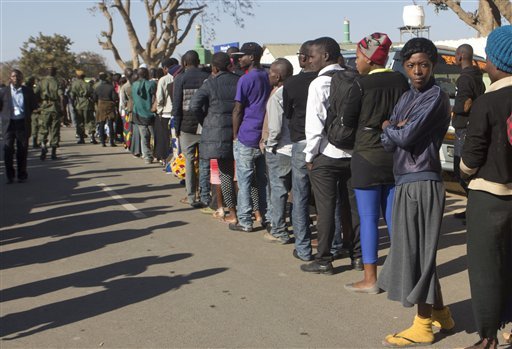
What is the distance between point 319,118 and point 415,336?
222 cm

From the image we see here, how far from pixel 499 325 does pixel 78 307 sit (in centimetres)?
315

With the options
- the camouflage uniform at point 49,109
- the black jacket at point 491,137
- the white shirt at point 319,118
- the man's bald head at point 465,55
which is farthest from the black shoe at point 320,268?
the camouflage uniform at point 49,109

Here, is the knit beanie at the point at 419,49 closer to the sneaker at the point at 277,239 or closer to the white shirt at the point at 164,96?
the sneaker at the point at 277,239

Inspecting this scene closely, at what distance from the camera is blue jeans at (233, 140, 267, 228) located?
8.16m

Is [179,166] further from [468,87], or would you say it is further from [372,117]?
[372,117]

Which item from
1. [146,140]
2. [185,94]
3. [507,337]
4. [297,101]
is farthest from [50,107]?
[507,337]

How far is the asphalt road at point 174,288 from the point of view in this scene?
197 inches

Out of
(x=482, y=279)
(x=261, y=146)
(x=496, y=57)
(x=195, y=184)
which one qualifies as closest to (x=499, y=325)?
(x=482, y=279)

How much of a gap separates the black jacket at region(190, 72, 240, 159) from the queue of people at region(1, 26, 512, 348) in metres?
0.01

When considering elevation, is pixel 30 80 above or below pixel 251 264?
above

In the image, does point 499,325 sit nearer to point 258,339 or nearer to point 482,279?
point 482,279

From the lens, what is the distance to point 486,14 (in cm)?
1878

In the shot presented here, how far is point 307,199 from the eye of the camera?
22.8 feet

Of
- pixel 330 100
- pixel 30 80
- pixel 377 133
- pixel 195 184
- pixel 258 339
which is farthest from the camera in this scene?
pixel 30 80
